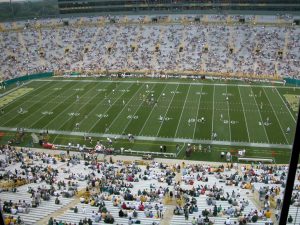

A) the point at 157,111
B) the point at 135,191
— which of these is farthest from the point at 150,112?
the point at 135,191

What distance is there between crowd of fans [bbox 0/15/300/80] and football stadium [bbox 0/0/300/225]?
21cm

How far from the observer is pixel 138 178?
14156mm

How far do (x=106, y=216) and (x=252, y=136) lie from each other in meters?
13.4

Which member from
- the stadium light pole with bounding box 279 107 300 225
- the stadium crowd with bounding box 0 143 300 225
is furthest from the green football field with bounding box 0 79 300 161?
the stadium light pole with bounding box 279 107 300 225

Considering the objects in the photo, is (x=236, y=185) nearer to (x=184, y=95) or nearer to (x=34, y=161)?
(x=34, y=161)

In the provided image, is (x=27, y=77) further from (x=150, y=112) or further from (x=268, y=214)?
(x=268, y=214)

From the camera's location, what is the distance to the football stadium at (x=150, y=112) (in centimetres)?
1069

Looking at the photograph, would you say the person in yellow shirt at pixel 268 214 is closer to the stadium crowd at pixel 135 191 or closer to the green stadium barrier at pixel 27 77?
the stadium crowd at pixel 135 191

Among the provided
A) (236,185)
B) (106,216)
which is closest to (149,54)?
(236,185)

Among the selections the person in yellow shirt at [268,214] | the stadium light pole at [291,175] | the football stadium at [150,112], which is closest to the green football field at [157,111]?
the football stadium at [150,112]

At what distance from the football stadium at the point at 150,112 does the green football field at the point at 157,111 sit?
0.12m

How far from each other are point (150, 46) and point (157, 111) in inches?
669

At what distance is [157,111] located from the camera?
981 inches

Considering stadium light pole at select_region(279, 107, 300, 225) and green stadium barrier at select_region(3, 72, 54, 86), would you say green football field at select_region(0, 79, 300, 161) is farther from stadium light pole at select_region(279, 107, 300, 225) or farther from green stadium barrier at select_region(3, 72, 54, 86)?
stadium light pole at select_region(279, 107, 300, 225)
